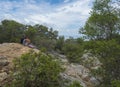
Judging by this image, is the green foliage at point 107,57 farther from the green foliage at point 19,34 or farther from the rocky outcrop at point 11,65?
the green foliage at point 19,34

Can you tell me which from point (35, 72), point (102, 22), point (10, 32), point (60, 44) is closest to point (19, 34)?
point (10, 32)

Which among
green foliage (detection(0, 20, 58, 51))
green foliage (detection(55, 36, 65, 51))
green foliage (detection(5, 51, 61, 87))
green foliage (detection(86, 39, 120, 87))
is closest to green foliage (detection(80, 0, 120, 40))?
green foliage (detection(86, 39, 120, 87))

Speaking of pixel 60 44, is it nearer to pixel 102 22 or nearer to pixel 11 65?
pixel 102 22

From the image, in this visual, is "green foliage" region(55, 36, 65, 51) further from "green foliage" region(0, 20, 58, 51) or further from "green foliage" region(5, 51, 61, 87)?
"green foliage" region(5, 51, 61, 87)

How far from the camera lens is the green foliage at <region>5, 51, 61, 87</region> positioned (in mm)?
21359

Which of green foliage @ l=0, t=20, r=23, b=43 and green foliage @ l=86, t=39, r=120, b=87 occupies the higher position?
green foliage @ l=0, t=20, r=23, b=43

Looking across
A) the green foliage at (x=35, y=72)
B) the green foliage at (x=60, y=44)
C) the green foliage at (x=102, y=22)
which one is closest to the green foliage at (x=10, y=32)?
the green foliage at (x=60, y=44)

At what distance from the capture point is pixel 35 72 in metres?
21.4

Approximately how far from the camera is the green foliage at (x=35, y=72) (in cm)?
2136

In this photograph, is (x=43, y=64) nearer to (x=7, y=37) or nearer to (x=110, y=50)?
(x=110, y=50)

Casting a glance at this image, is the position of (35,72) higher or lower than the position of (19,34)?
lower

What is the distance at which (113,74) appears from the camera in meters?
27.4

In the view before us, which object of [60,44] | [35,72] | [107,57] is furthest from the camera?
[60,44]

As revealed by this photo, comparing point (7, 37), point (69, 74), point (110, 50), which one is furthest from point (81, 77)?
point (7, 37)
